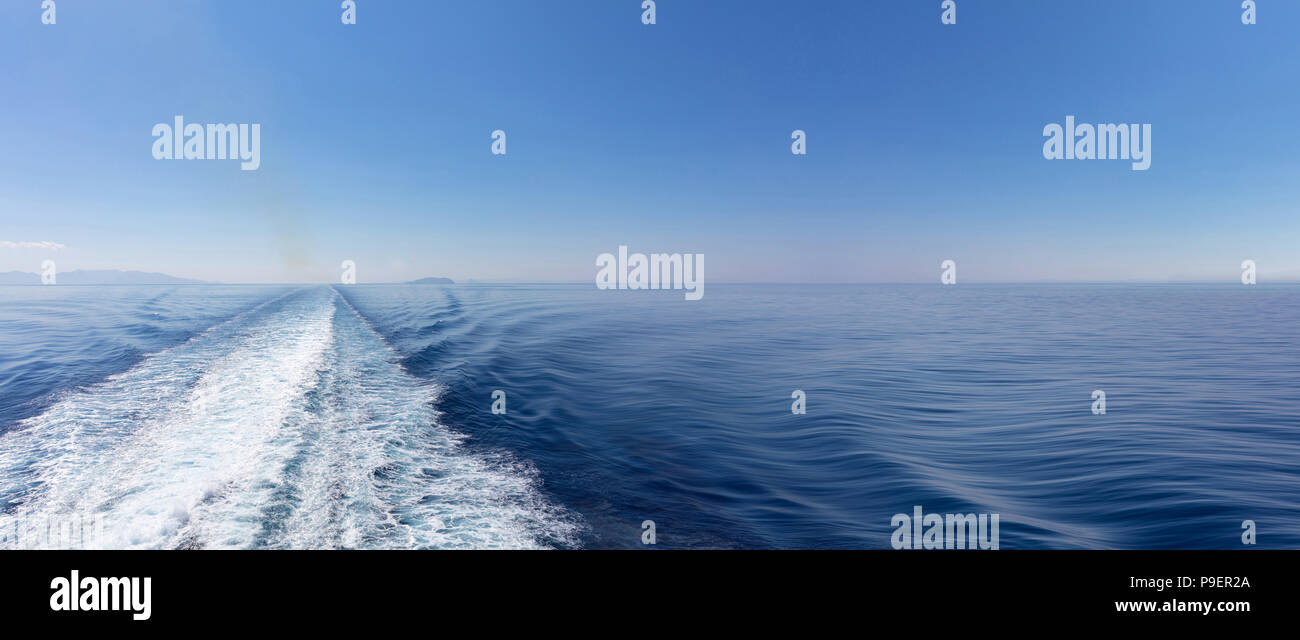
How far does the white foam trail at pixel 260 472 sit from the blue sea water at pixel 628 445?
45 millimetres

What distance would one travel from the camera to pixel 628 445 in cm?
946

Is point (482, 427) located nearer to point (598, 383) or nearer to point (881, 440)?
point (598, 383)

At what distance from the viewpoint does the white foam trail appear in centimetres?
562

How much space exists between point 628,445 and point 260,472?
18.5 ft

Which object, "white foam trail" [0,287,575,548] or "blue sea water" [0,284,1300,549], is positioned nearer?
"white foam trail" [0,287,575,548]

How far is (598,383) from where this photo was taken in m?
14.8

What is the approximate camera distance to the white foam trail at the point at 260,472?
18.4 ft

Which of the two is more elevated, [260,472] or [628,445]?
[260,472]

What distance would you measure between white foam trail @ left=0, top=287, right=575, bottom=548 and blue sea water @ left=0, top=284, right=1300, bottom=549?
45mm

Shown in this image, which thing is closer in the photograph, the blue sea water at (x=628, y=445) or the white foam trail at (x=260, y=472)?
the white foam trail at (x=260, y=472)

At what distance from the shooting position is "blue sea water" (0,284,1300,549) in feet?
20.3

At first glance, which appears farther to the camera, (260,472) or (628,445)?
(628,445)
